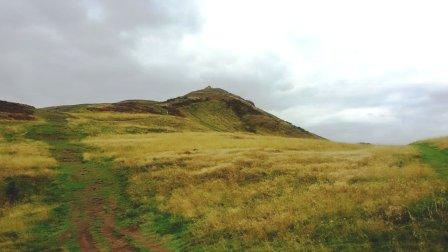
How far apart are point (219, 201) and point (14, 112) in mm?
70863

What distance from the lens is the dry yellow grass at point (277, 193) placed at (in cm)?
1955

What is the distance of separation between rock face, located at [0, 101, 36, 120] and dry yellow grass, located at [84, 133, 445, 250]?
41514 mm

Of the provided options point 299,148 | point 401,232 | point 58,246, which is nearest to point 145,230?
point 58,246

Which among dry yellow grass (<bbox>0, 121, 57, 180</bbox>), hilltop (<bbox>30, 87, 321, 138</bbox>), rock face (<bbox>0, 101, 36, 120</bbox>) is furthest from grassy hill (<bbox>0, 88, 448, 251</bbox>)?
hilltop (<bbox>30, 87, 321, 138</bbox>)

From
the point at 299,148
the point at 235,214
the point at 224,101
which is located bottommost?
the point at 235,214

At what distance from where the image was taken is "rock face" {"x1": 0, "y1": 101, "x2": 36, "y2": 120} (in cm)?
8163

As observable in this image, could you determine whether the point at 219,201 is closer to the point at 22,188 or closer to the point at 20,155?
the point at 22,188

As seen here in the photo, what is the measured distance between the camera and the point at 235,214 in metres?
23.9

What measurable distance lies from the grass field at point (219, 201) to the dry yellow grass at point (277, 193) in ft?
0.25

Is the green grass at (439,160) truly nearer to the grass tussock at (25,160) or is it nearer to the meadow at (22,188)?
the meadow at (22,188)

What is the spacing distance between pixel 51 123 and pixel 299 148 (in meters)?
44.2

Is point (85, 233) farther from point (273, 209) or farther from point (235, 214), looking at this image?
point (273, 209)

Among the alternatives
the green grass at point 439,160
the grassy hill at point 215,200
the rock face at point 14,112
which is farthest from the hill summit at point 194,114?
the green grass at point 439,160

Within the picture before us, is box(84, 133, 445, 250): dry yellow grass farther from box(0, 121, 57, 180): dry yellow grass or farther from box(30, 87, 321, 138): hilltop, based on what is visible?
box(30, 87, 321, 138): hilltop
